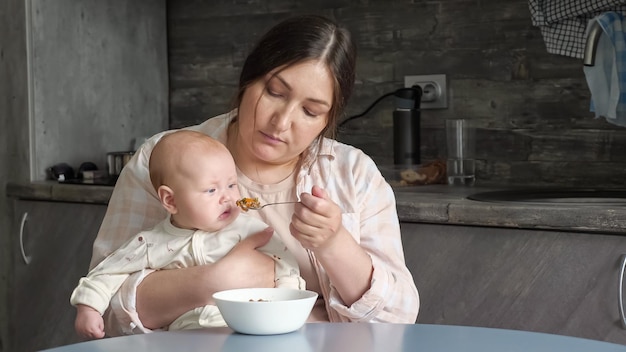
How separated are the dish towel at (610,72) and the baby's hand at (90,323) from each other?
4.60 ft

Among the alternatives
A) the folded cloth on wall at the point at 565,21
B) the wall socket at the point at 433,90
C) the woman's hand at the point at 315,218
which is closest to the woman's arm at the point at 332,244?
the woman's hand at the point at 315,218

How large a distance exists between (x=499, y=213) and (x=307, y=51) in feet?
2.15

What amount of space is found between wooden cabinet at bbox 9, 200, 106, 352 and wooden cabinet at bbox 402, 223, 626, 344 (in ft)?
3.43

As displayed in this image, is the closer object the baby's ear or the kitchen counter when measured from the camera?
the baby's ear

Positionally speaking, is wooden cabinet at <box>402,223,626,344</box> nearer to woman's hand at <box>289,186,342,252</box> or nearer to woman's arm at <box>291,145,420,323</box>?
woman's arm at <box>291,145,420,323</box>

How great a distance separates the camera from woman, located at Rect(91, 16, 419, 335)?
1537mm

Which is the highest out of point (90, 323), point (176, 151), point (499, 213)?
point (176, 151)

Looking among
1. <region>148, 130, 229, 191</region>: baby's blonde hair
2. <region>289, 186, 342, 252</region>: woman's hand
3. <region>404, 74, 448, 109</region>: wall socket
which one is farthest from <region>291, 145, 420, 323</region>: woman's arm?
<region>404, 74, 448, 109</region>: wall socket

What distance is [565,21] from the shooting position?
244 cm

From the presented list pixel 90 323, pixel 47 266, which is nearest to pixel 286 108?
pixel 90 323

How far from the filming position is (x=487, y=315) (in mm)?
2111

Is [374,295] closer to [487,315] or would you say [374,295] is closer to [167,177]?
[167,177]

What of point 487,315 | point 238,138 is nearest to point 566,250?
point 487,315

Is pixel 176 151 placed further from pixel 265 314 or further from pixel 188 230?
pixel 265 314
